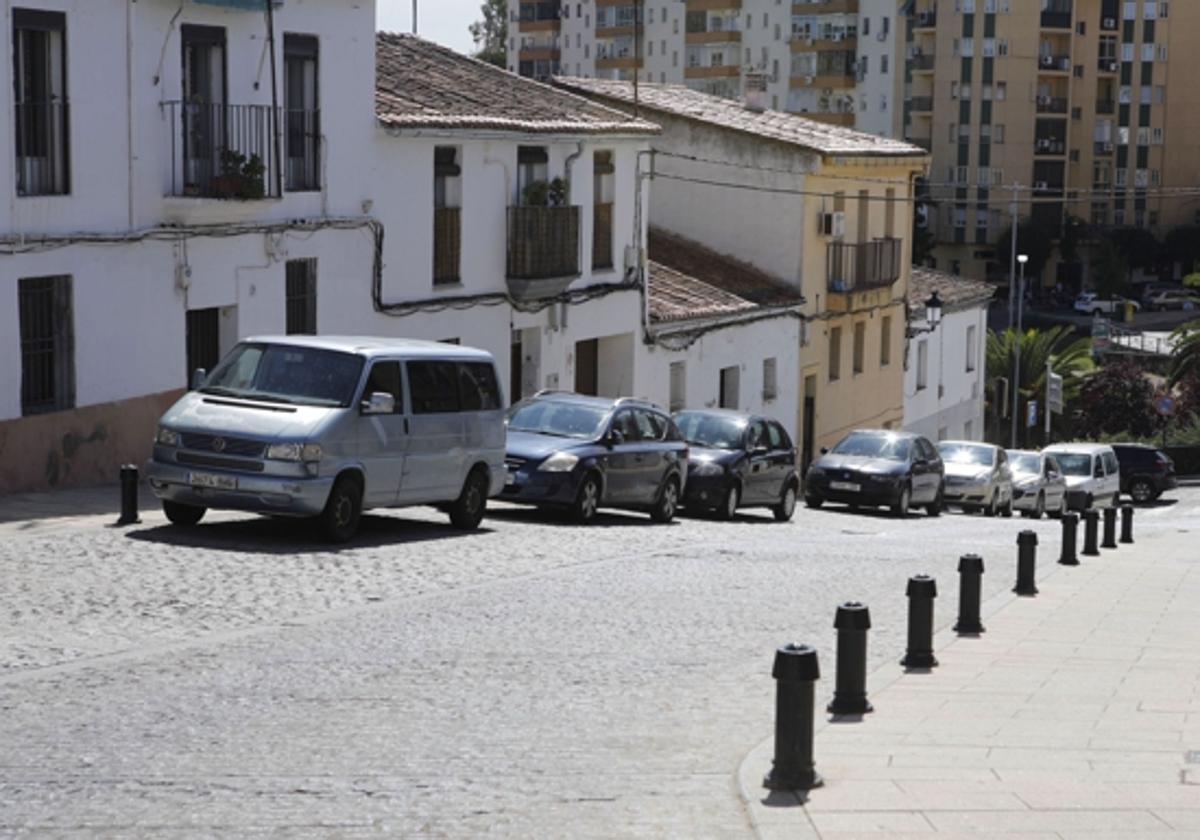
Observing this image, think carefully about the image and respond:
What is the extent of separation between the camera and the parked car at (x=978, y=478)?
3647 cm

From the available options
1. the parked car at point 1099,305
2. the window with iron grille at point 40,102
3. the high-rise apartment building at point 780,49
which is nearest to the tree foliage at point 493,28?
the high-rise apartment building at point 780,49

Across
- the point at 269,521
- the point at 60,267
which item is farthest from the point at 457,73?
the point at 269,521

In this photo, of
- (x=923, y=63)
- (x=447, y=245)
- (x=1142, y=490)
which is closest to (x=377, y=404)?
(x=447, y=245)

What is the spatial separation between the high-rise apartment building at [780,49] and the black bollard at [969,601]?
295 feet

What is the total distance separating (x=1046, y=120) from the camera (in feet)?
342

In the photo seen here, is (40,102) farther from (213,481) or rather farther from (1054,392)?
(1054,392)

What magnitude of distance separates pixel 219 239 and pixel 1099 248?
90.2m

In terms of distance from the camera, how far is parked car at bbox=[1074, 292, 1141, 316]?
102125mm

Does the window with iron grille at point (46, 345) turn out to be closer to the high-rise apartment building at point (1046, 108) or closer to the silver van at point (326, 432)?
the silver van at point (326, 432)

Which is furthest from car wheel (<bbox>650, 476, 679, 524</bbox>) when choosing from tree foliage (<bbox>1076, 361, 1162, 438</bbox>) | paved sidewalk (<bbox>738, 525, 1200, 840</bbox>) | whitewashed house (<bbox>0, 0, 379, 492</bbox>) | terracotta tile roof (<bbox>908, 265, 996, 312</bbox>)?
tree foliage (<bbox>1076, 361, 1162, 438</bbox>)

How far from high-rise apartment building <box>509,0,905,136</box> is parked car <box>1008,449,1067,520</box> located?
2495 inches

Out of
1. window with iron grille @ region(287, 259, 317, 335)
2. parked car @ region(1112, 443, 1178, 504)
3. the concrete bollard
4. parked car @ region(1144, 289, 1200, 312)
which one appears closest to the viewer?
window with iron grille @ region(287, 259, 317, 335)

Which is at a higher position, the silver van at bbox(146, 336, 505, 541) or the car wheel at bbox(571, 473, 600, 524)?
the silver van at bbox(146, 336, 505, 541)

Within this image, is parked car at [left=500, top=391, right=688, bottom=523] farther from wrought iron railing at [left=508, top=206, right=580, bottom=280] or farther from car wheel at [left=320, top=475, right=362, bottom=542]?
wrought iron railing at [left=508, top=206, right=580, bottom=280]
